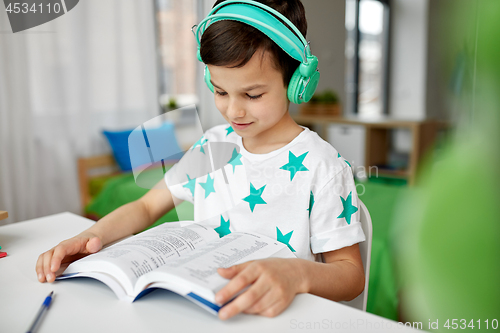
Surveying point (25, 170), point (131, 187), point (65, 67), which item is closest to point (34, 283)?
point (131, 187)

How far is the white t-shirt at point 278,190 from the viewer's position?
716 mm

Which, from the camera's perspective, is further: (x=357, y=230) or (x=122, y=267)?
(x=357, y=230)

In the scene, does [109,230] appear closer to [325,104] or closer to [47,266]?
[47,266]

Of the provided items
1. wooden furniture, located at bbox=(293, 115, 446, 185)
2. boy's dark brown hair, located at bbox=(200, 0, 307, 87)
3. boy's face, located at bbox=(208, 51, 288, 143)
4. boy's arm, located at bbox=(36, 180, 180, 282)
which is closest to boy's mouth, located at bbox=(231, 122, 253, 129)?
boy's face, located at bbox=(208, 51, 288, 143)

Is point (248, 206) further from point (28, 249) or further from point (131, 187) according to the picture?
point (131, 187)

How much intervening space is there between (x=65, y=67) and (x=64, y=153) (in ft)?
1.65

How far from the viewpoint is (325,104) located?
3.69 metres

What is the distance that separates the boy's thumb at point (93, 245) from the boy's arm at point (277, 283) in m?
0.30

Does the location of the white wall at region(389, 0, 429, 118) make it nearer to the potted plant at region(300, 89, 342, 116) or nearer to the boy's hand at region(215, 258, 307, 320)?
the potted plant at region(300, 89, 342, 116)

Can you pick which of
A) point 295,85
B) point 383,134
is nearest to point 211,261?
point 295,85

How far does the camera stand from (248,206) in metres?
0.82

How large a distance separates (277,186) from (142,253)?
29cm

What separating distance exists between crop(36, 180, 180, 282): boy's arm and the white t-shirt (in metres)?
0.04

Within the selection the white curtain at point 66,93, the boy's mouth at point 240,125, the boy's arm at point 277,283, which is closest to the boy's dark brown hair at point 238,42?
the boy's mouth at point 240,125
